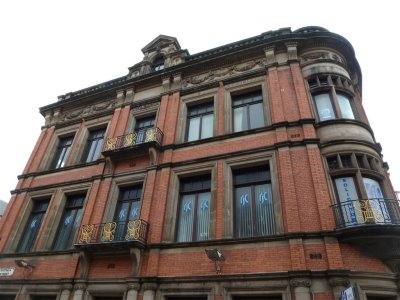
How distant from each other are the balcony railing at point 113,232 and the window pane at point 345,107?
353 inches

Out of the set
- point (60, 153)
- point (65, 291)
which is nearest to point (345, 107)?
point (65, 291)

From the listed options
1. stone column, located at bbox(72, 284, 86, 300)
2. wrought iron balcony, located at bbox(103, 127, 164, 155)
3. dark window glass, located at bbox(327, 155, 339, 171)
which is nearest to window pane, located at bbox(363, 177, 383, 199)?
dark window glass, located at bbox(327, 155, 339, 171)

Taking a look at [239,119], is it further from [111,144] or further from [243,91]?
[111,144]

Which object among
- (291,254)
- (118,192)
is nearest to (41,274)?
(118,192)

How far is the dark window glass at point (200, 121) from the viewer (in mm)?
13242

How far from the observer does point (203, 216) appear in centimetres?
1069

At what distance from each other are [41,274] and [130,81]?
10.4m

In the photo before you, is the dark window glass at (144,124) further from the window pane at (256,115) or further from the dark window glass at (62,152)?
the window pane at (256,115)

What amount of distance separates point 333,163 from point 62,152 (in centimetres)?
1477

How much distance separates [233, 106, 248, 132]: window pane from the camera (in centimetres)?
1258

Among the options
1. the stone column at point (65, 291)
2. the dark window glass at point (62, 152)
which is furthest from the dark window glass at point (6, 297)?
the dark window glass at point (62, 152)

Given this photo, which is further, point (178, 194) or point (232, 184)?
point (178, 194)

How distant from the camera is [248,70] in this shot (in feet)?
44.9

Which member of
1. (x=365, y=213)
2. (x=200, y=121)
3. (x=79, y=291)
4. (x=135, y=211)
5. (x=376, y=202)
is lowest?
(x=79, y=291)
